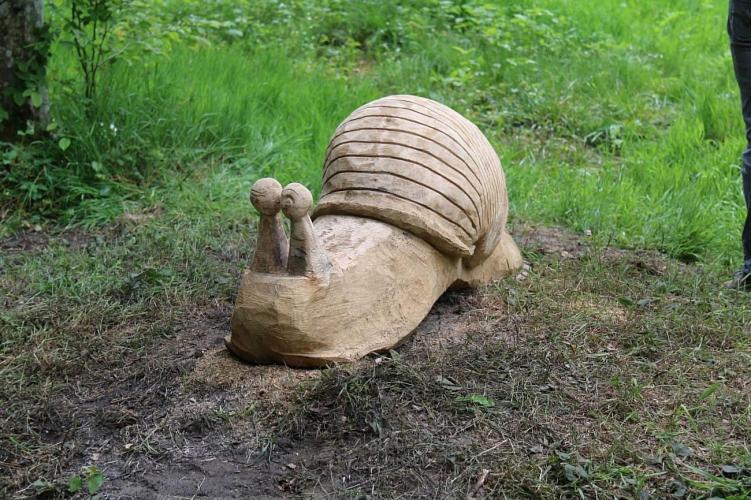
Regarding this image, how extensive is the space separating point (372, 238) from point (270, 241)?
405 mm

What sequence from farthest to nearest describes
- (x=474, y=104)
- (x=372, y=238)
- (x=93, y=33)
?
(x=474, y=104) < (x=93, y=33) < (x=372, y=238)

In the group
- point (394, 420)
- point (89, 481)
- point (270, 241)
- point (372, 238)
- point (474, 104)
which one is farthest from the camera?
point (474, 104)

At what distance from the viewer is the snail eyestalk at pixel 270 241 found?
287 centimetres

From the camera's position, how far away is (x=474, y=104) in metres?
6.39

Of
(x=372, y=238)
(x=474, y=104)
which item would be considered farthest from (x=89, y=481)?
(x=474, y=104)

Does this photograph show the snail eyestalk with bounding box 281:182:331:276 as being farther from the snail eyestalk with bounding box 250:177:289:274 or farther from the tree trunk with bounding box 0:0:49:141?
the tree trunk with bounding box 0:0:49:141

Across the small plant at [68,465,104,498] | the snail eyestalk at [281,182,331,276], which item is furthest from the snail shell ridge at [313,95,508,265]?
the small plant at [68,465,104,498]

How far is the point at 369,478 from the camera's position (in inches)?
101

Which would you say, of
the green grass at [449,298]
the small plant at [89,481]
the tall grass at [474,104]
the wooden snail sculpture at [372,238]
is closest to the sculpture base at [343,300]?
the wooden snail sculpture at [372,238]

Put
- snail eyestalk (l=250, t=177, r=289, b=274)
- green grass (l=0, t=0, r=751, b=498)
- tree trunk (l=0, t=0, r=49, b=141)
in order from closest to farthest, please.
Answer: green grass (l=0, t=0, r=751, b=498)
snail eyestalk (l=250, t=177, r=289, b=274)
tree trunk (l=0, t=0, r=49, b=141)

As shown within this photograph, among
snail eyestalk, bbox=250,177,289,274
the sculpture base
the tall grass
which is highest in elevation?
snail eyestalk, bbox=250,177,289,274

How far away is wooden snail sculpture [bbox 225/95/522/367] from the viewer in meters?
2.90

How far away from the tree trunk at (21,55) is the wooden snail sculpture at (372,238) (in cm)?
198

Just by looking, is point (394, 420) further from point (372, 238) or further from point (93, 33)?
point (93, 33)
